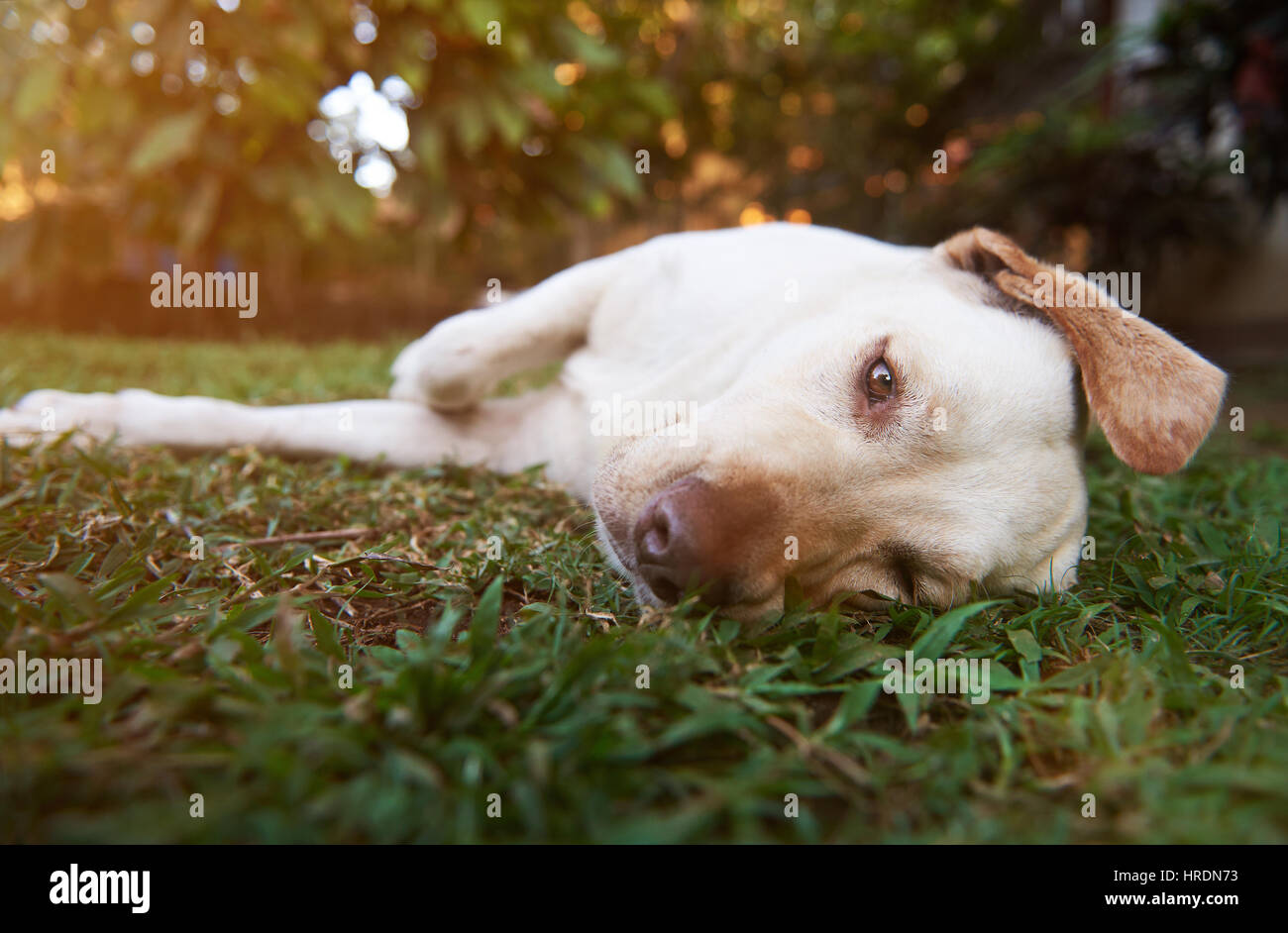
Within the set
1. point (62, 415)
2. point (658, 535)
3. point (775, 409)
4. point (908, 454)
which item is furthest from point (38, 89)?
point (908, 454)

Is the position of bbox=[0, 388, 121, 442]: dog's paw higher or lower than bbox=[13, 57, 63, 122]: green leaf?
lower

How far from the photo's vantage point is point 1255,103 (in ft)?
15.7

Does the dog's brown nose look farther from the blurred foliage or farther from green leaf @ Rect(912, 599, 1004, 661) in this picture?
the blurred foliage

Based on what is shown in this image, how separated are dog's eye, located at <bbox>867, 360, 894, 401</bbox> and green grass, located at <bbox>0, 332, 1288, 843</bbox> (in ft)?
1.58

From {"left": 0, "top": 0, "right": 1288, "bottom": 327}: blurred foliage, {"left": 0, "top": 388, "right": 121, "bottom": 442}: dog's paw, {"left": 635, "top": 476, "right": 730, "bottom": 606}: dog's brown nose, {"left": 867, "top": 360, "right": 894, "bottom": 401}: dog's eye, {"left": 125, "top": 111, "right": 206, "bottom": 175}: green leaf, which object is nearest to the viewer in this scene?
{"left": 635, "top": 476, "right": 730, "bottom": 606}: dog's brown nose

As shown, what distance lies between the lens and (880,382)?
172 cm

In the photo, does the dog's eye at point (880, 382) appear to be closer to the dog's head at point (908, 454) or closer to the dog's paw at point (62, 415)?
the dog's head at point (908, 454)

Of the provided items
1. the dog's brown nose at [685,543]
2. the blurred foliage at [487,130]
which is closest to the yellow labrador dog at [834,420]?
the dog's brown nose at [685,543]

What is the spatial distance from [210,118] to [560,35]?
2.93 metres

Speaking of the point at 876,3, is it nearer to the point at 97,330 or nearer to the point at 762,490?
the point at 97,330

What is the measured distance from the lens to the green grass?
884 millimetres

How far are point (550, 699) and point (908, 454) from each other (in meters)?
0.95

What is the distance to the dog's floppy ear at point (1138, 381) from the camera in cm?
159

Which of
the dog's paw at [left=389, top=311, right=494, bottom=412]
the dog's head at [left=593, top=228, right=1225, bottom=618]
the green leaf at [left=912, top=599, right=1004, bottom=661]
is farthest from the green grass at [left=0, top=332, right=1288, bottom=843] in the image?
the dog's paw at [left=389, top=311, right=494, bottom=412]
